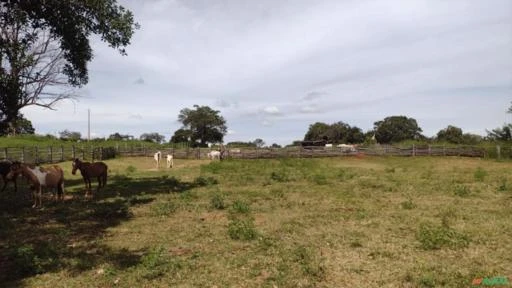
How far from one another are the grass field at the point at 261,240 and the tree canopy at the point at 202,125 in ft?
270

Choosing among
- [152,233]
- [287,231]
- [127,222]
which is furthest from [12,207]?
[287,231]

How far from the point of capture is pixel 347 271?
714cm

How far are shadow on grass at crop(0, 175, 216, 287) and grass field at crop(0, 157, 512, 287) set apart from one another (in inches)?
1.1

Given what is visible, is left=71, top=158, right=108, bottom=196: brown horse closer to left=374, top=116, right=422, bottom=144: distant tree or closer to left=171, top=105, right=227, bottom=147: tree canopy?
left=171, top=105, right=227, bottom=147: tree canopy

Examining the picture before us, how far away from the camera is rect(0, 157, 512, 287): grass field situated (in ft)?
22.7

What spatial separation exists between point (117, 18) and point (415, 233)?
14558mm

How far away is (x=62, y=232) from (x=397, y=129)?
380 feet

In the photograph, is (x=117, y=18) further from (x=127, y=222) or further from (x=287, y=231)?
(x=287, y=231)

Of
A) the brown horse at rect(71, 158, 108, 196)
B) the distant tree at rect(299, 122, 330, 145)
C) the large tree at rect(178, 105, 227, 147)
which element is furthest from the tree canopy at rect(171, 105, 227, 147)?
the brown horse at rect(71, 158, 108, 196)

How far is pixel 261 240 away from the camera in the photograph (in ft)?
30.0

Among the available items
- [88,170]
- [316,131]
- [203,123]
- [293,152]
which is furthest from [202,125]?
[88,170]

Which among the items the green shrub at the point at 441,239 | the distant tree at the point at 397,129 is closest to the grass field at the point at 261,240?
the green shrub at the point at 441,239

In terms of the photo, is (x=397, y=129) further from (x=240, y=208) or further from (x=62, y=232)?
(x=62, y=232)

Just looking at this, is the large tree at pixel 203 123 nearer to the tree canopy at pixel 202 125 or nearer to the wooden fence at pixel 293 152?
the tree canopy at pixel 202 125
